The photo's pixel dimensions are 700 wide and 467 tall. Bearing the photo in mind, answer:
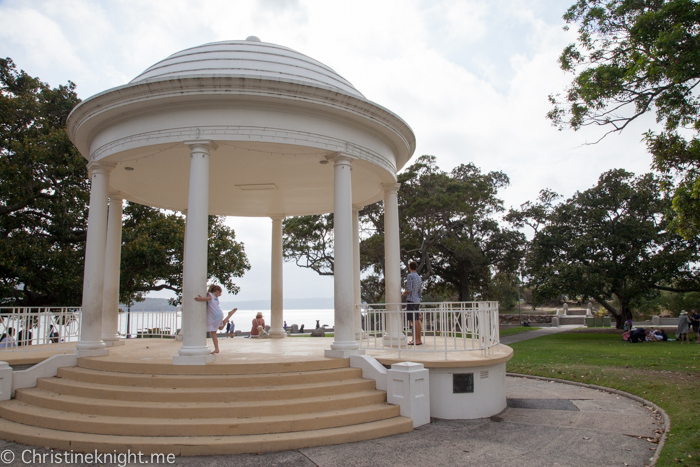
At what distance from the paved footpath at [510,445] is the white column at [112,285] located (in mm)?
6007

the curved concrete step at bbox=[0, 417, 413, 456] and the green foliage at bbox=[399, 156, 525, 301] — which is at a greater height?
the green foliage at bbox=[399, 156, 525, 301]

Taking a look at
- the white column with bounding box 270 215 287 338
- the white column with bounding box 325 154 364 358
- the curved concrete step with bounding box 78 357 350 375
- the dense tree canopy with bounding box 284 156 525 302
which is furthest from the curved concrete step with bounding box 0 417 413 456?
the dense tree canopy with bounding box 284 156 525 302

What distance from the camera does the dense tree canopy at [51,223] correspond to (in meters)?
18.3

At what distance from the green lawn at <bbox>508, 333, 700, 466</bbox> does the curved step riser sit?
4253mm

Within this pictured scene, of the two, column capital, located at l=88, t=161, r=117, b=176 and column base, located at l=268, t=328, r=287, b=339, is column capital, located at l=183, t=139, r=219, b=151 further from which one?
column base, located at l=268, t=328, r=287, b=339

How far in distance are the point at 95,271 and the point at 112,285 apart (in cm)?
288

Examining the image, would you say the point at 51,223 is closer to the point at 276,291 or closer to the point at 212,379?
the point at 276,291

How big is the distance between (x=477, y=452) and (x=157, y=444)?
4.30m

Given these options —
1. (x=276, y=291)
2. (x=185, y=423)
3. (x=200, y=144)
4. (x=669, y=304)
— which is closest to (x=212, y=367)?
(x=185, y=423)

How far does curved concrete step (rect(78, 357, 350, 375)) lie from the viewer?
8.05 m

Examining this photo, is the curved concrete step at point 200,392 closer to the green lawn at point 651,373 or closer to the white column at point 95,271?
the white column at point 95,271

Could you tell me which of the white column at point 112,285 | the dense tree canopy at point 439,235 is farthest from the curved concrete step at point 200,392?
the dense tree canopy at point 439,235

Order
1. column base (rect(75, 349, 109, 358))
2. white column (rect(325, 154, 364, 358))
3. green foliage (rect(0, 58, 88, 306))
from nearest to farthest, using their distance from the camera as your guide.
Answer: white column (rect(325, 154, 364, 358)), column base (rect(75, 349, 109, 358)), green foliage (rect(0, 58, 88, 306))

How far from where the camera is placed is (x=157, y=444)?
20.1 ft
